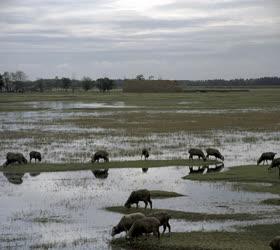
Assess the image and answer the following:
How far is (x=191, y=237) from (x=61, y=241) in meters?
4.11

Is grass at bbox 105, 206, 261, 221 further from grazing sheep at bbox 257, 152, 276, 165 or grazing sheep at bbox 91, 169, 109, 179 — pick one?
grazing sheep at bbox 257, 152, 276, 165

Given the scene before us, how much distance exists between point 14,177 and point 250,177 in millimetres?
12476

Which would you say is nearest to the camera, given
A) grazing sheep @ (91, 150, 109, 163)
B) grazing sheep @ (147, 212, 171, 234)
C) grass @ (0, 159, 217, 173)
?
grazing sheep @ (147, 212, 171, 234)

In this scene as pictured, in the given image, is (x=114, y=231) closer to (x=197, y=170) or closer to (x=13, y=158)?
(x=197, y=170)

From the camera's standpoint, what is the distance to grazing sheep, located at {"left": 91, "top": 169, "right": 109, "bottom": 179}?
104ft

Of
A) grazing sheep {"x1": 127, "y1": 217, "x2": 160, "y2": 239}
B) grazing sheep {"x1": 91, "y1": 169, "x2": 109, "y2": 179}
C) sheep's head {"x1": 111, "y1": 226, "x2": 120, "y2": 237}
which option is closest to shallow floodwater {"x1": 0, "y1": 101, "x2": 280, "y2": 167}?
grazing sheep {"x1": 91, "y1": 169, "x2": 109, "y2": 179}

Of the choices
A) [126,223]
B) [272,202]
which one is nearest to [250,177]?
[272,202]

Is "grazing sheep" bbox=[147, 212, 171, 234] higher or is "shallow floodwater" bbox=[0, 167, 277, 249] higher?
"grazing sheep" bbox=[147, 212, 171, 234]

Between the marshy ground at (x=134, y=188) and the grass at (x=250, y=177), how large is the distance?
0.05m

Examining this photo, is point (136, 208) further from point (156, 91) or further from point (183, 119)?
point (156, 91)

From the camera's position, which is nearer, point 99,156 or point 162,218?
point 162,218

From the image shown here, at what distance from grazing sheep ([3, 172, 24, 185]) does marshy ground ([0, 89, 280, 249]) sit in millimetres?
50

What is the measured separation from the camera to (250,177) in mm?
29859

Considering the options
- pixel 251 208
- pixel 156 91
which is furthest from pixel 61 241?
pixel 156 91
